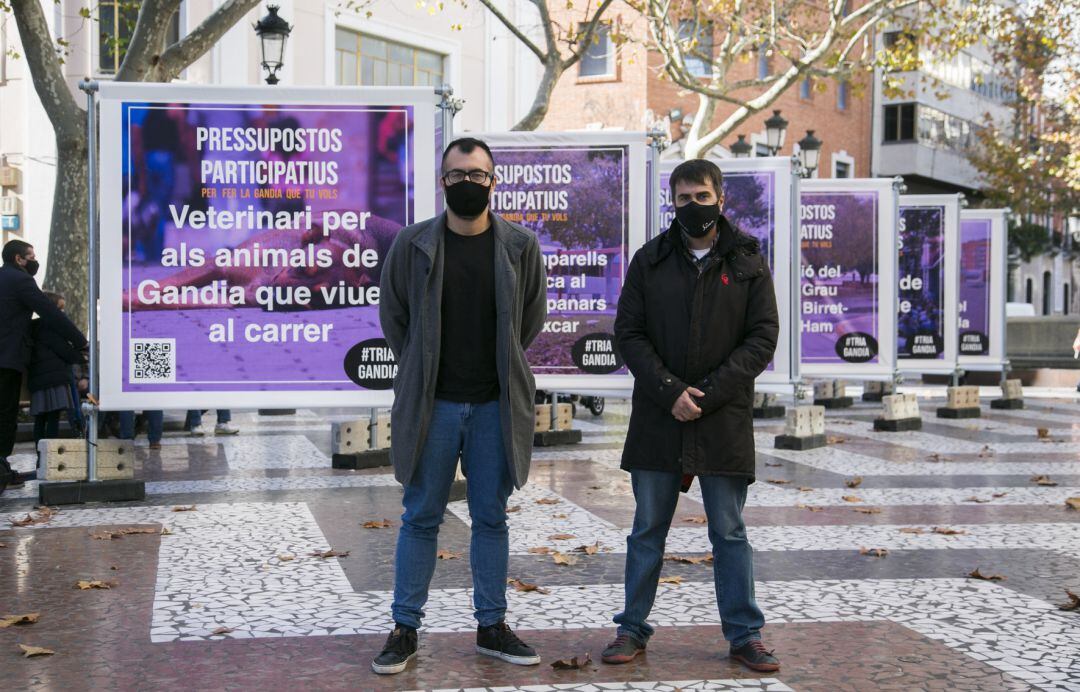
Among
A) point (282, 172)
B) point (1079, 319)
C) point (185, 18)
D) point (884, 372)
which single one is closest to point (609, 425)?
point (884, 372)

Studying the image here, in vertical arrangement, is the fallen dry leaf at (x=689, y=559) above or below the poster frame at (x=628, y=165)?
below

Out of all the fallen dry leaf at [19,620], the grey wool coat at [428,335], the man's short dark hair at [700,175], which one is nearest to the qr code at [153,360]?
the fallen dry leaf at [19,620]

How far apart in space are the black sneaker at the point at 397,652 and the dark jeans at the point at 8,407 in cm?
565

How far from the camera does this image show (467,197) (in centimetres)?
464

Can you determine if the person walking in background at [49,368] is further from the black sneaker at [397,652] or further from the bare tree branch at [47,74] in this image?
the black sneaker at [397,652]

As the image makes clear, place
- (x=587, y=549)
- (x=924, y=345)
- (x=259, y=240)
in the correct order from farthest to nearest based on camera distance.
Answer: (x=924, y=345)
(x=259, y=240)
(x=587, y=549)

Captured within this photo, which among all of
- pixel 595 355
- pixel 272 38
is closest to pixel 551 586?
pixel 595 355

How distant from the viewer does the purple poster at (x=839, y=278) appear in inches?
576

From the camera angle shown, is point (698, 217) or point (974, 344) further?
point (974, 344)

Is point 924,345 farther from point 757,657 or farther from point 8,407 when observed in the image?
point 757,657

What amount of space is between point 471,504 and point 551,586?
1.36m

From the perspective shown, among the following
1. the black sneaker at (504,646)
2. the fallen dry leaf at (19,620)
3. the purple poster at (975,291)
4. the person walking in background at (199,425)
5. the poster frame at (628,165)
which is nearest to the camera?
the black sneaker at (504,646)

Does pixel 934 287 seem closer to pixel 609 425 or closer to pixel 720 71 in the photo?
pixel 609 425

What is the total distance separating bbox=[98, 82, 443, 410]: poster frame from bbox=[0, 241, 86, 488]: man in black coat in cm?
111
